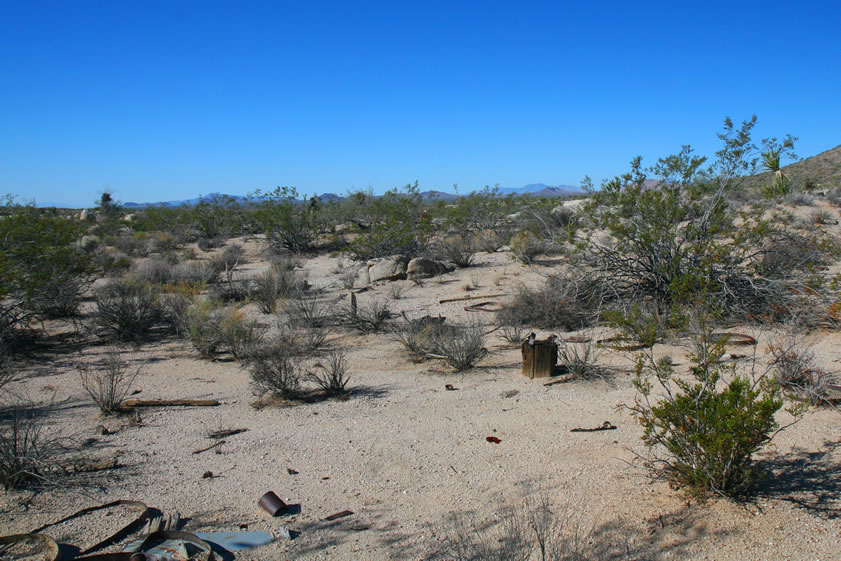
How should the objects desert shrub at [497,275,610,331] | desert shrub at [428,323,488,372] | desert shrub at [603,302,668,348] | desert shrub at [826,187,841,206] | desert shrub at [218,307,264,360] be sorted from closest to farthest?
desert shrub at [603,302,668,348]
desert shrub at [428,323,488,372]
desert shrub at [218,307,264,360]
desert shrub at [497,275,610,331]
desert shrub at [826,187,841,206]

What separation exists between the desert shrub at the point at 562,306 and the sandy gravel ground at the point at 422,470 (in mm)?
1928

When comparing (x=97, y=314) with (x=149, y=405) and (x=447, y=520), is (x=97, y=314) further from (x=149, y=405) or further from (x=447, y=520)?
(x=447, y=520)

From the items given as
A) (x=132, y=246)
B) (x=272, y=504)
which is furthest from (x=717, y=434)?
(x=132, y=246)

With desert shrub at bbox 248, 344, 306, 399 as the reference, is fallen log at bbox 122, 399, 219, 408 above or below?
below

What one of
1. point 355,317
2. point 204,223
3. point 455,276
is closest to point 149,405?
point 355,317

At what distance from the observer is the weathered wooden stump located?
752 centimetres

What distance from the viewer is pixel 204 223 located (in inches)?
1145

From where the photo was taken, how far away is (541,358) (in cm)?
754

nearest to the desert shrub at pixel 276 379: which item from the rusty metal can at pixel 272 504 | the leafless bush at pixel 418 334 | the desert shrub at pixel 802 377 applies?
the leafless bush at pixel 418 334

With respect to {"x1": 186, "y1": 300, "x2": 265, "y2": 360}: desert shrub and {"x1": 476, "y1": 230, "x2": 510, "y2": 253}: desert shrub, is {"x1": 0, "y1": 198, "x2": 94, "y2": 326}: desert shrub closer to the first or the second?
{"x1": 186, "y1": 300, "x2": 265, "y2": 360}: desert shrub

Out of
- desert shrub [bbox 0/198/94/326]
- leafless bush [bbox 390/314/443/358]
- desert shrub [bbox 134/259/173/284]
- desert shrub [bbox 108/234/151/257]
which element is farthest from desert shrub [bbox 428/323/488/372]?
desert shrub [bbox 108/234/151/257]

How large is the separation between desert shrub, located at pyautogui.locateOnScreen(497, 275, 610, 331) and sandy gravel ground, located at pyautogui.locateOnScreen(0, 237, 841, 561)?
193 centimetres

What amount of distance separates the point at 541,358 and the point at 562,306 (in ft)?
9.59

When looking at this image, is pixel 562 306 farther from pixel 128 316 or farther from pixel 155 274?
pixel 155 274
